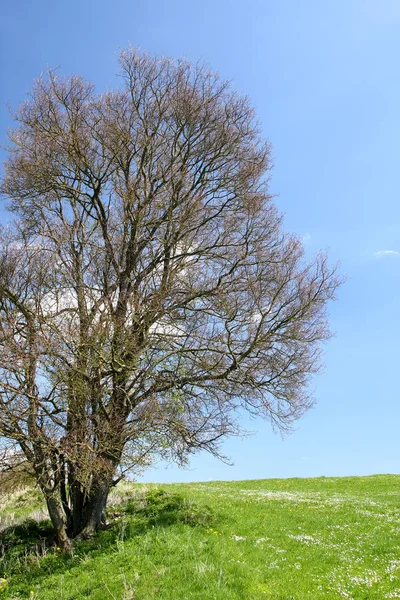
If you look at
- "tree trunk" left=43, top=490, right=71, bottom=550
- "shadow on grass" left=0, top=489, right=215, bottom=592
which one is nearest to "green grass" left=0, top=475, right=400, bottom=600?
"shadow on grass" left=0, top=489, right=215, bottom=592

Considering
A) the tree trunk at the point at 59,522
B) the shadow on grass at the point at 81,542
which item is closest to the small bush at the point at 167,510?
the shadow on grass at the point at 81,542

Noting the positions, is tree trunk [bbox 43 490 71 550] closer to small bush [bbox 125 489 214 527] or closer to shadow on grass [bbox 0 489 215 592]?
shadow on grass [bbox 0 489 215 592]

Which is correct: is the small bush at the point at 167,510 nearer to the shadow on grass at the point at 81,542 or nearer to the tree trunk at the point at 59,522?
the shadow on grass at the point at 81,542

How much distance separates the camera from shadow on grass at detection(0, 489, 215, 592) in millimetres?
11359

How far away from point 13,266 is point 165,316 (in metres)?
4.80

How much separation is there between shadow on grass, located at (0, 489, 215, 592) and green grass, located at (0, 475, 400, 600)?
0.03 m

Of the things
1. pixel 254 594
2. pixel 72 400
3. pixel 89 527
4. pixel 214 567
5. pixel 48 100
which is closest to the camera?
pixel 254 594

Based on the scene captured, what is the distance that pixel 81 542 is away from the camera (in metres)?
12.3

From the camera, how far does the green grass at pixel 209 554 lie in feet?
30.6

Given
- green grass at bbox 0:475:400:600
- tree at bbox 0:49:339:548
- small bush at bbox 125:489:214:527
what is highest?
tree at bbox 0:49:339:548

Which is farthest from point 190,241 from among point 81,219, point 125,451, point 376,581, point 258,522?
point 376,581

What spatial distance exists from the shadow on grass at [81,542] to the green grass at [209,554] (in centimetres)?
3

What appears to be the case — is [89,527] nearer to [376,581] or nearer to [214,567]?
[214,567]

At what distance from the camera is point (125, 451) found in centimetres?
1160
